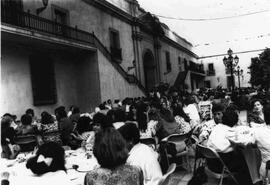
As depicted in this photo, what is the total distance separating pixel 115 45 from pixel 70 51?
5.82 meters

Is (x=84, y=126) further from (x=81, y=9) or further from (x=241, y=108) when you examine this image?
(x=81, y=9)

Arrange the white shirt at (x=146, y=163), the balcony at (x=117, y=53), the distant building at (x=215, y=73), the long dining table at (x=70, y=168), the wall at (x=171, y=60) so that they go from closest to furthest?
1. the white shirt at (x=146, y=163)
2. the long dining table at (x=70, y=168)
3. the balcony at (x=117, y=53)
4. the wall at (x=171, y=60)
5. the distant building at (x=215, y=73)

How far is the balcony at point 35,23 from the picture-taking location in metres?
10.8

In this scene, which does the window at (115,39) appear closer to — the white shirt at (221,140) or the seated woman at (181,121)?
the seated woman at (181,121)

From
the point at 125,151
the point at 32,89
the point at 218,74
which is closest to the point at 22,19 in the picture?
the point at 32,89

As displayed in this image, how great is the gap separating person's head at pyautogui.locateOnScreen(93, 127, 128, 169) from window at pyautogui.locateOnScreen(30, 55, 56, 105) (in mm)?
11446

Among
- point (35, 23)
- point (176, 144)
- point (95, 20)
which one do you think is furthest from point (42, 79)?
point (176, 144)

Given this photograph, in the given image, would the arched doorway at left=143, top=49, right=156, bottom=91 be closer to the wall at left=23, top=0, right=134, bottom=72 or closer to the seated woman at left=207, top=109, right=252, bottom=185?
the wall at left=23, top=0, right=134, bottom=72

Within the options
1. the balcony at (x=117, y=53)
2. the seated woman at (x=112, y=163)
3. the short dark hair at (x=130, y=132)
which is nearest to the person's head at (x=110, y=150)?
the seated woman at (x=112, y=163)

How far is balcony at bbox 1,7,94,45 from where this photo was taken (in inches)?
427

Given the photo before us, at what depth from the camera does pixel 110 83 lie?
56.4 feet

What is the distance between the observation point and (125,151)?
8.41 ft

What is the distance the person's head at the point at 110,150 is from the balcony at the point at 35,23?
873 centimetres

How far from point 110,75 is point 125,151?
1475 cm
